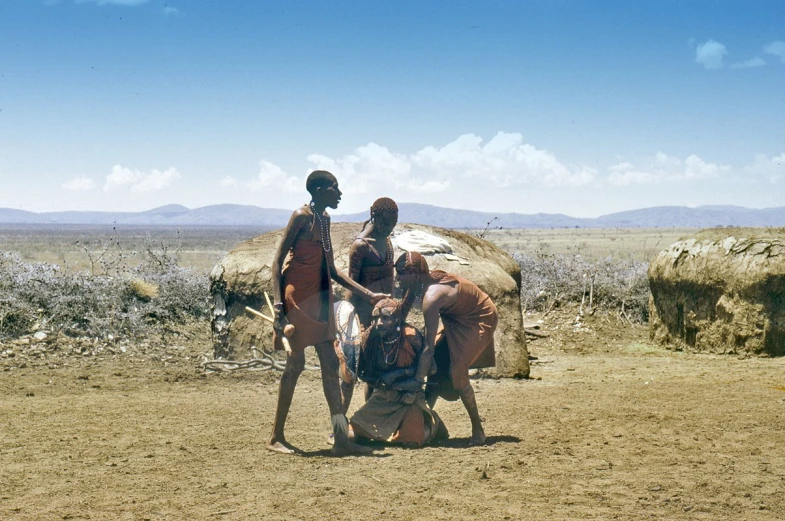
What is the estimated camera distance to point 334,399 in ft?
18.2

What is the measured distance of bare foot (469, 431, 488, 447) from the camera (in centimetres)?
586

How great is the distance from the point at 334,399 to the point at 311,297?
730 millimetres

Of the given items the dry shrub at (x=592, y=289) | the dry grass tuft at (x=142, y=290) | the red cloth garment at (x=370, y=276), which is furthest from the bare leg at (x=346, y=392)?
the dry shrub at (x=592, y=289)

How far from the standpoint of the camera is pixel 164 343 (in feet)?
35.8

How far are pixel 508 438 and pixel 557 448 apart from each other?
474 millimetres

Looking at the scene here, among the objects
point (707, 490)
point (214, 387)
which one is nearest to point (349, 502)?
point (707, 490)

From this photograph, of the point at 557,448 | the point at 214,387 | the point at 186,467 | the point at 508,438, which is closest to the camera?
the point at 186,467

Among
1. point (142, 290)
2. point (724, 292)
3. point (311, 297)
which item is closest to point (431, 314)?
point (311, 297)

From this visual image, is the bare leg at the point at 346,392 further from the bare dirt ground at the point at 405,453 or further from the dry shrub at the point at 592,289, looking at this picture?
the dry shrub at the point at 592,289

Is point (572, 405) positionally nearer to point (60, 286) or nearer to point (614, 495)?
point (614, 495)

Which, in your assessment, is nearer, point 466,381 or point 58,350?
point 466,381

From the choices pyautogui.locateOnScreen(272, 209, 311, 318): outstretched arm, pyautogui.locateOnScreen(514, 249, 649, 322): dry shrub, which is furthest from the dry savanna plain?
pyautogui.locateOnScreen(514, 249, 649, 322): dry shrub

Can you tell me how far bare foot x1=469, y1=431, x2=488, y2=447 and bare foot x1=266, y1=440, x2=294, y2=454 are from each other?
1.32 metres

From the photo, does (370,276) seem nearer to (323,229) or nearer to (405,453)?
(323,229)
